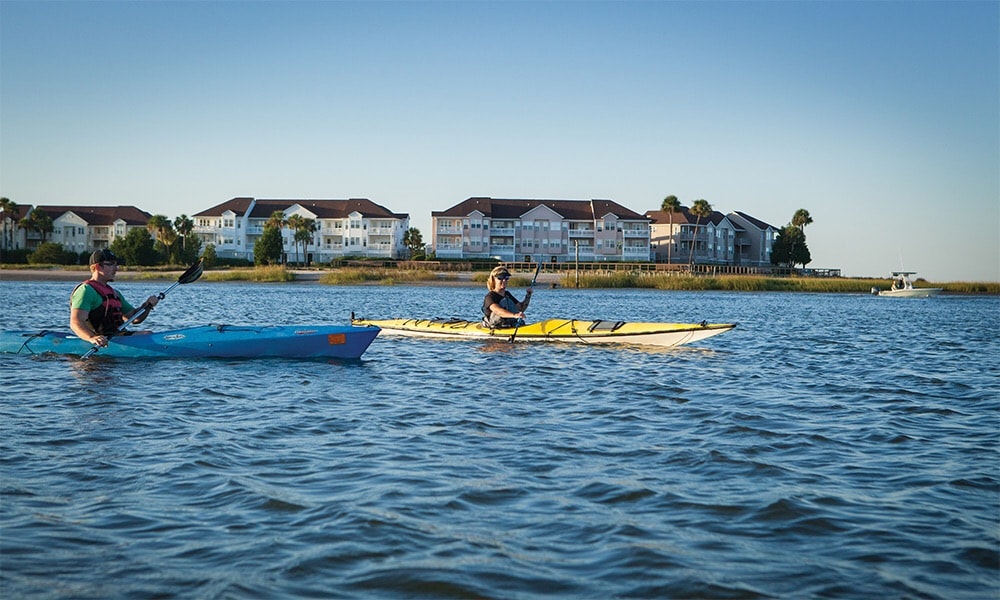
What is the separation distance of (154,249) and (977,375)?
237 feet

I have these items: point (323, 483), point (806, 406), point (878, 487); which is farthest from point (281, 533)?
point (806, 406)

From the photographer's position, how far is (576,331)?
16.6 m

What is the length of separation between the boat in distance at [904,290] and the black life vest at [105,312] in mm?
57151

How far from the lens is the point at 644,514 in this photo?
565cm

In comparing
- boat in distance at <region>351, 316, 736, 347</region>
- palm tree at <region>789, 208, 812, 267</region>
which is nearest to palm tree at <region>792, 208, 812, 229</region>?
palm tree at <region>789, 208, 812, 267</region>

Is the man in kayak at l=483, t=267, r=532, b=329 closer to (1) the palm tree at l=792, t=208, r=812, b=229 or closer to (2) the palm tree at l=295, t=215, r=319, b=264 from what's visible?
(2) the palm tree at l=295, t=215, r=319, b=264

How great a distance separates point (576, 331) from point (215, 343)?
685 centimetres

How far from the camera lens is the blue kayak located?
516 inches

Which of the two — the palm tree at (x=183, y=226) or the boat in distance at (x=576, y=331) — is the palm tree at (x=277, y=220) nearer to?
the palm tree at (x=183, y=226)

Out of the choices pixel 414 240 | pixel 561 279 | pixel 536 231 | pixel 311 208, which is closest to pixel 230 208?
pixel 311 208

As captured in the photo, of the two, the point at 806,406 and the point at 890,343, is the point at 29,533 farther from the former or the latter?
the point at 890,343

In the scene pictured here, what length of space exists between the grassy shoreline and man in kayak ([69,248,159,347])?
1715 inches

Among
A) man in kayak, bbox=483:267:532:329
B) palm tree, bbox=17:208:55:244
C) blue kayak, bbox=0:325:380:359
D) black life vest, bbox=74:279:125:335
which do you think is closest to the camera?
black life vest, bbox=74:279:125:335

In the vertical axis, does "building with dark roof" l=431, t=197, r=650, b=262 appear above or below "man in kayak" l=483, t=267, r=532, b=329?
above
